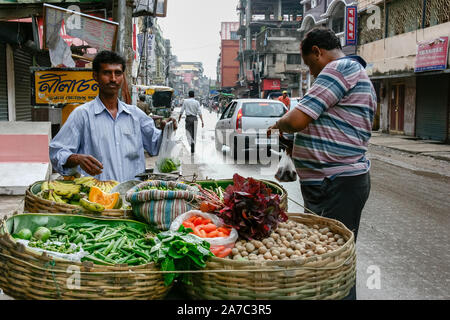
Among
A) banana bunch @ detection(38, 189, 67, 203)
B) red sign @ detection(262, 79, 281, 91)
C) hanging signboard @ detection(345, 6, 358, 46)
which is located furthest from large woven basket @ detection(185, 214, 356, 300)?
red sign @ detection(262, 79, 281, 91)

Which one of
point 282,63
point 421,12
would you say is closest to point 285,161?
point 421,12

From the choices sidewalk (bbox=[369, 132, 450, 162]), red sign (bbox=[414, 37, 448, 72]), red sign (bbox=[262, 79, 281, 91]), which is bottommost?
sidewalk (bbox=[369, 132, 450, 162])

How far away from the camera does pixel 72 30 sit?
7.70m

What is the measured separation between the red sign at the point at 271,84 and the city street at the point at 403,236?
140ft

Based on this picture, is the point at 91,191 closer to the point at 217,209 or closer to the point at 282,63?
the point at 217,209

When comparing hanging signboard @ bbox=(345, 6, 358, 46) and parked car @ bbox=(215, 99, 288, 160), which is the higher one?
hanging signboard @ bbox=(345, 6, 358, 46)

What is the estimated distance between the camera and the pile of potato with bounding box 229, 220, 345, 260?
2.23 m

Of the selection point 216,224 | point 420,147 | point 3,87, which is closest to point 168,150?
point 216,224

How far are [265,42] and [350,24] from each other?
29.9 m

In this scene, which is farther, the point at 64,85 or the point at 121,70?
the point at 64,85

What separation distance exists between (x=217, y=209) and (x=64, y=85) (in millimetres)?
6250

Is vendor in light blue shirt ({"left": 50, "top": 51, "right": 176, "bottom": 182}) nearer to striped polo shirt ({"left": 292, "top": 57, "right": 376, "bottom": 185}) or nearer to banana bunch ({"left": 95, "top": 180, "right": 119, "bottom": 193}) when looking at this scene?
banana bunch ({"left": 95, "top": 180, "right": 119, "bottom": 193})

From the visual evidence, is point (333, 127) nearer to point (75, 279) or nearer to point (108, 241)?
point (108, 241)

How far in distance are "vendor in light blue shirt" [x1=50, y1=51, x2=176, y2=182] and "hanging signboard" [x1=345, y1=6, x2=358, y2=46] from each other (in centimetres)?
2312
